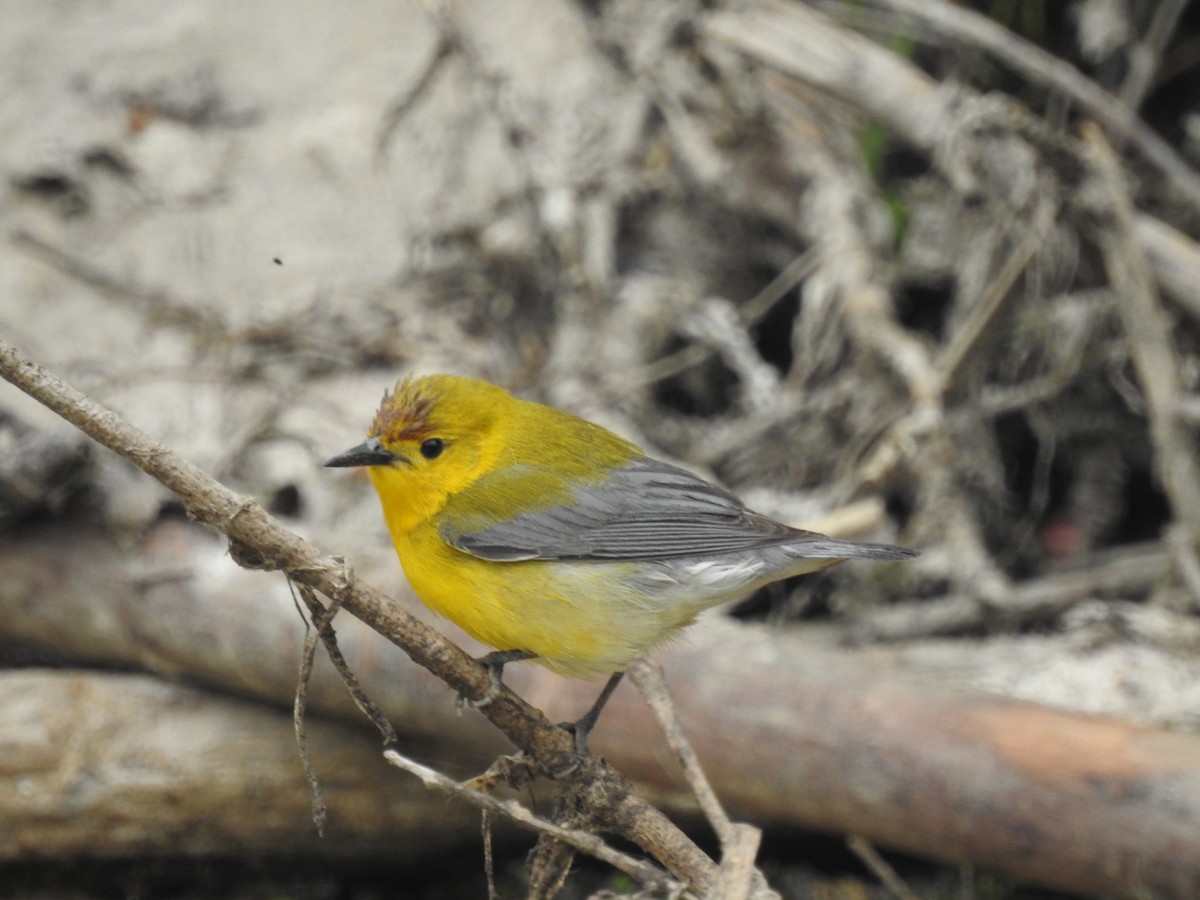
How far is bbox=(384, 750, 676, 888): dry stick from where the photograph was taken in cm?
243

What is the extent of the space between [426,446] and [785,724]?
1.31 metres

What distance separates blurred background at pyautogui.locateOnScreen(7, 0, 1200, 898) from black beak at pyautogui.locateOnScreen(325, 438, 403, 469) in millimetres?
601

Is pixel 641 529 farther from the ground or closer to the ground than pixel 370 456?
farther from the ground

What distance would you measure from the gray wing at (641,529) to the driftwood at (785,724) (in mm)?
669

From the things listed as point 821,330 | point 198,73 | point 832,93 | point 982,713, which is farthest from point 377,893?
point 198,73

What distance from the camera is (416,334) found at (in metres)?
5.82

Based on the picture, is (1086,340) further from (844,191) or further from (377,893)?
(377,893)

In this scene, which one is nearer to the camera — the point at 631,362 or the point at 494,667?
the point at 494,667

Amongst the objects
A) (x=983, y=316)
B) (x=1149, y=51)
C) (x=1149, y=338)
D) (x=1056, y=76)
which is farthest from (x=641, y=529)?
(x=1149, y=51)

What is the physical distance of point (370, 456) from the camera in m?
3.36

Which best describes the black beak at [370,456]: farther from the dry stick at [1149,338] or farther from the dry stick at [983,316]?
the dry stick at [1149,338]

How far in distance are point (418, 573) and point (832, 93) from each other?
3694 mm

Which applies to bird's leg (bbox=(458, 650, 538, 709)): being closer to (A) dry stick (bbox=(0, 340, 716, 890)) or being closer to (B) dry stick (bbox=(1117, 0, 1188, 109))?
(A) dry stick (bbox=(0, 340, 716, 890))

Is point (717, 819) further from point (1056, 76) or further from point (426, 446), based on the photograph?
point (1056, 76)
